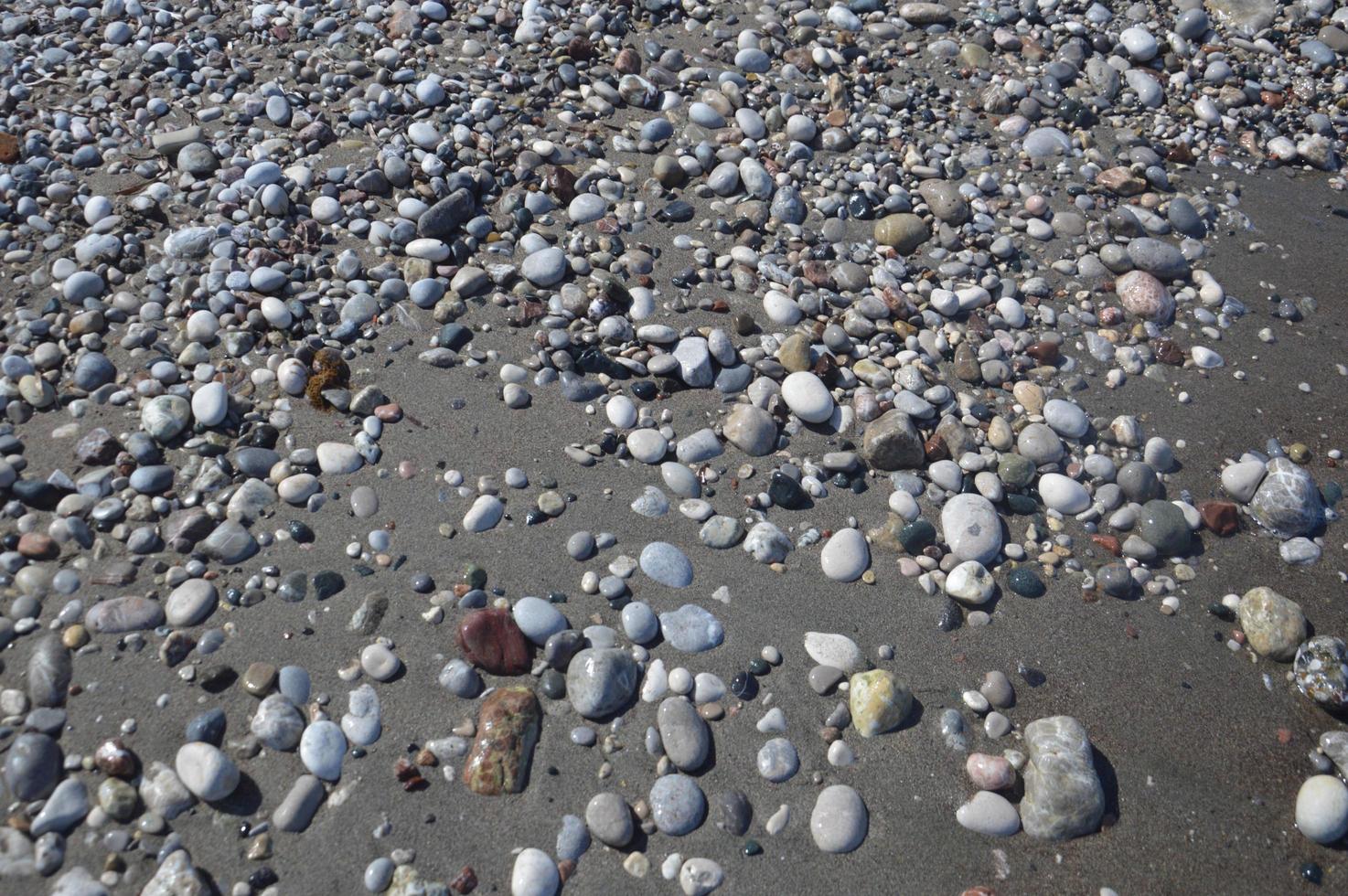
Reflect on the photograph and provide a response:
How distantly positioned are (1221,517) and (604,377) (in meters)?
1.97

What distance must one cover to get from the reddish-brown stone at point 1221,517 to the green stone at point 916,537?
0.87 m

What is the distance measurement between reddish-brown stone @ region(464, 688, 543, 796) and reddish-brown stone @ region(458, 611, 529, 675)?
7 centimetres

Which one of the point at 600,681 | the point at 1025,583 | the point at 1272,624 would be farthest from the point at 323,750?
the point at 1272,624

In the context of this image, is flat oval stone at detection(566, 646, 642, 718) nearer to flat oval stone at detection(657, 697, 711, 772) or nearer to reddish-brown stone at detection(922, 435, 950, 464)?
flat oval stone at detection(657, 697, 711, 772)

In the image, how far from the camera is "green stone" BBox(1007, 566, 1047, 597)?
2.50m

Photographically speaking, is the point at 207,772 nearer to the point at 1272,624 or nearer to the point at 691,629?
the point at 691,629

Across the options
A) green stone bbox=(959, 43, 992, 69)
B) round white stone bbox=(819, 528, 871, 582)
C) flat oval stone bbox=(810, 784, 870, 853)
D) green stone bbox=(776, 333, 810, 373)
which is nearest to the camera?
flat oval stone bbox=(810, 784, 870, 853)

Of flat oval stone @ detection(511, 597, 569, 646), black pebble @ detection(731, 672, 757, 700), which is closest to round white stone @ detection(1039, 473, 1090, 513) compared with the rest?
black pebble @ detection(731, 672, 757, 700)

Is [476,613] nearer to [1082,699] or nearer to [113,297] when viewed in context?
[1082,699]

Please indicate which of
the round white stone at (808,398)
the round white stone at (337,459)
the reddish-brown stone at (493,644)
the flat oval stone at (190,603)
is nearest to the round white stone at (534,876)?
the reddish-brown stone at (493,644)

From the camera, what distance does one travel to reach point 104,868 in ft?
6.32

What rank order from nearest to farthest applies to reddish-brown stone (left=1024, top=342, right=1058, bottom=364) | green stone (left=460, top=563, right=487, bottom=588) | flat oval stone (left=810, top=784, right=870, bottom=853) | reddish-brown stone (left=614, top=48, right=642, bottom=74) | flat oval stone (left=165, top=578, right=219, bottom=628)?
flat oval stone (left=810, top=784, right=870, bottom=853), flat oval stone (left=165, top=578, right=219, bottom=628), green stone (left=460, top=563, right=487, bottom=588), reddish-brown stone (left=1024, top=342, right=1058, bottom=364), reddish-brown stone (left=614, top=48, right=642, bottom=74)

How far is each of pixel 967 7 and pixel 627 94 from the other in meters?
1.86

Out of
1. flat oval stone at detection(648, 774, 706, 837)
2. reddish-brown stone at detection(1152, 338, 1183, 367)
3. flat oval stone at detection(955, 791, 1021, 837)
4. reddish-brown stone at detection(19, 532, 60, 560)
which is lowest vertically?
flat oval stone at detection(955, 791, 1021, 837)
